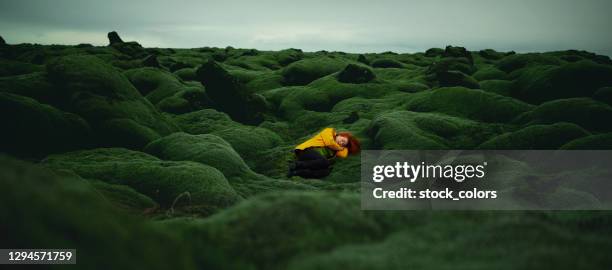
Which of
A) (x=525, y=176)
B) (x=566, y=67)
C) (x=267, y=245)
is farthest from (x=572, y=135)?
(x=267, y=245)

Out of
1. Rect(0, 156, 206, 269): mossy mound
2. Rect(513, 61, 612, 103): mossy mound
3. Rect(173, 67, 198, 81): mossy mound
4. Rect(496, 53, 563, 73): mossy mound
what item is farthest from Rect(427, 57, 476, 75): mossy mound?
Rect(0, 156, 206, 269): mossy mound

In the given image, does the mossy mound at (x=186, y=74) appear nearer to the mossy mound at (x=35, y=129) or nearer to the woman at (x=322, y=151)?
the mossy mound at (x=35, y=129)

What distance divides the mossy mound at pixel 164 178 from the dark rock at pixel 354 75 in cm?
4719

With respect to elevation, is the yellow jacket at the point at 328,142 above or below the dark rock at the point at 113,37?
below

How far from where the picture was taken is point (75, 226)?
5.59 metres

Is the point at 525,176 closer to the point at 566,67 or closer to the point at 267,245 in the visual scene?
the point at 267,245

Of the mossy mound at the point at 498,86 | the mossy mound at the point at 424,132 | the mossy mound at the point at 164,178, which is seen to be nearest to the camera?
the mossy mound at the point at 164,178

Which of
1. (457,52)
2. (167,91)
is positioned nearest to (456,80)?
(457,52)

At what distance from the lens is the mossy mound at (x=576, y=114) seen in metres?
43.0

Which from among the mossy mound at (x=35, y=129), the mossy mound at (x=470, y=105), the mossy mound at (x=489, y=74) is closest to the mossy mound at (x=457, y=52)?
the mossy mound at (x=489, y=74)

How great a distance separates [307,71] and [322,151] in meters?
60.5

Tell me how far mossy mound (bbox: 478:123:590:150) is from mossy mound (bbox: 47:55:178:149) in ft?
85.8

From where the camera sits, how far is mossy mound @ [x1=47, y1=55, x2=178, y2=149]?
3391 centimetres

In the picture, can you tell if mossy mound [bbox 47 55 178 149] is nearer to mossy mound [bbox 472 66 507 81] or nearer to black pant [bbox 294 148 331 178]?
black pant [bbox 294 148 331 178]
